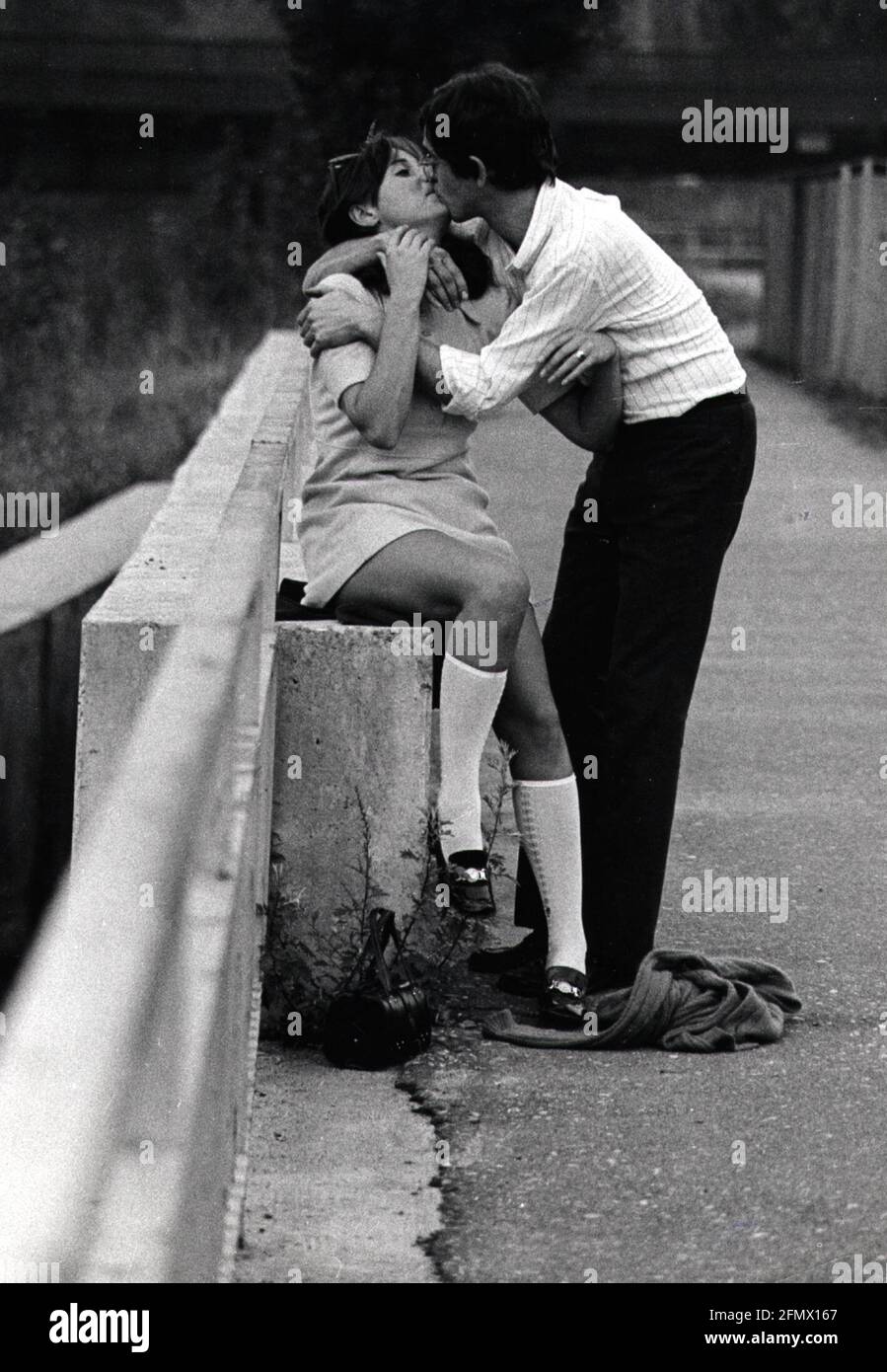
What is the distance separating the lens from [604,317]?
4.92 m

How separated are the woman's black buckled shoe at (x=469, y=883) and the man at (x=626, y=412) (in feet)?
0.74

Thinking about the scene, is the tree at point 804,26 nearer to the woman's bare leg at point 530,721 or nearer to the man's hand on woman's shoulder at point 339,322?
the man's hand on woman's shoulder at point 339,322

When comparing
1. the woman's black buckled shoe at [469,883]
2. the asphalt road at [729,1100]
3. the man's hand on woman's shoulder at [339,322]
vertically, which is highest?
the man's hand on woman's shoulder at [339,322]

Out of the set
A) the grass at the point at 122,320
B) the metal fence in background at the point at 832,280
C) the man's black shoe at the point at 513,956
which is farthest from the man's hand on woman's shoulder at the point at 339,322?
the metal fence in background at the point at 832,280

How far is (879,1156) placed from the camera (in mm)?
4293

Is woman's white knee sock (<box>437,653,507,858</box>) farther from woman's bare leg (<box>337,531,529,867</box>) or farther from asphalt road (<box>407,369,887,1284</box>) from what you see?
asphalt road (<box>407,369,887,1284</box>)

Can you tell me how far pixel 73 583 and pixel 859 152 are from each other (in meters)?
39.8

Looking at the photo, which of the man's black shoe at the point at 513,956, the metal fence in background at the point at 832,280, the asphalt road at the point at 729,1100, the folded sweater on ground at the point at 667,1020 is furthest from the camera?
the metal fence in background at the point at 832,280

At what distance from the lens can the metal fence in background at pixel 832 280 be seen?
25.3 m

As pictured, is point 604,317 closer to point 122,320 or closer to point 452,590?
point 452,590

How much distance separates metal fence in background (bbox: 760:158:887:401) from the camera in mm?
25281

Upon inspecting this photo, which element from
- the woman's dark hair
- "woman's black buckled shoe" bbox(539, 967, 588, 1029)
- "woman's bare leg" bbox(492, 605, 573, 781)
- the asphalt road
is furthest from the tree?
"woman's black buckled shoe" bbox(539, 967, 588, 1029)

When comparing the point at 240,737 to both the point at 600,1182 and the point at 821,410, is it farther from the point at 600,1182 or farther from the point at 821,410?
the point at 821,410

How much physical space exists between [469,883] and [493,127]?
159 centimetres
